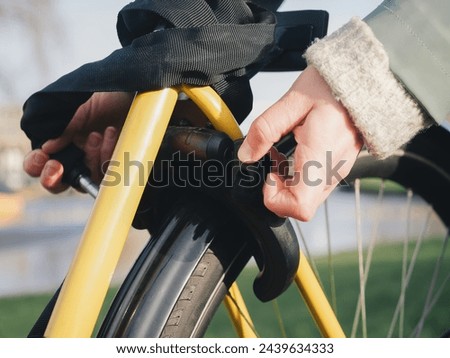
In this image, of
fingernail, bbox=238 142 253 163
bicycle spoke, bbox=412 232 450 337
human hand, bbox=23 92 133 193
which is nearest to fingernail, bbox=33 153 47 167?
human hand, bbox=23 92 133 193

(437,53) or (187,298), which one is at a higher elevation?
(437,53)

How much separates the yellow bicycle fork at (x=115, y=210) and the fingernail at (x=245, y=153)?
Result: 0.19 feet

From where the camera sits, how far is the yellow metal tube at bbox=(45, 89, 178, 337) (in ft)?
1.90

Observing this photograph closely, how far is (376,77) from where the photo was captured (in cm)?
58

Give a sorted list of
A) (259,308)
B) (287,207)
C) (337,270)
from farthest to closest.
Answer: (337,270)
(259,308)
(287,207)

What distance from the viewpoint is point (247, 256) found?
28.1 inches

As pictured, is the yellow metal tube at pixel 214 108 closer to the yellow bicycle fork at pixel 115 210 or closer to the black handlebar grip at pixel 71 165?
the yellow bicycle fork at pixel 115 210

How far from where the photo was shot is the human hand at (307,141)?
1.86 ft

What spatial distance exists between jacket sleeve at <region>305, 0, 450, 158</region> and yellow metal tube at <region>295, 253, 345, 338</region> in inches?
7.9

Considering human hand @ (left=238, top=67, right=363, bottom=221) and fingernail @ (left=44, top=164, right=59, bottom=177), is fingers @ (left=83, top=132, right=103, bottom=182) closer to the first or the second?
fingernail @ (left=44, top=164, right=59, bottom=177)

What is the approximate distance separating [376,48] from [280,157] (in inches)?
5.4

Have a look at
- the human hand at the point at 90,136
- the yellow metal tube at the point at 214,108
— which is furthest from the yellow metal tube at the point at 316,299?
the human hand at the point at 90,136

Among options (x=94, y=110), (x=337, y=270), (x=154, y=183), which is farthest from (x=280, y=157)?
(x=337, y=270)

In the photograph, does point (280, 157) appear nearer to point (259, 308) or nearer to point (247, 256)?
point (247, 256)
